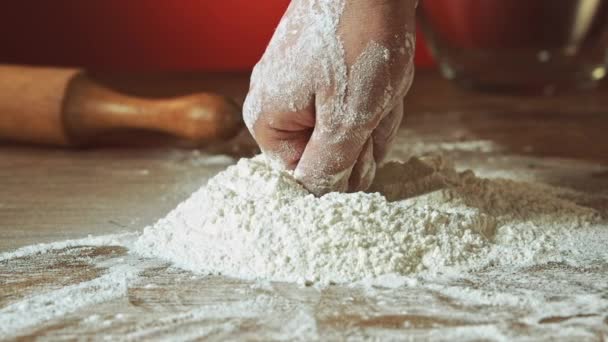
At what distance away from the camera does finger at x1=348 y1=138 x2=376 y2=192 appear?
0.88m

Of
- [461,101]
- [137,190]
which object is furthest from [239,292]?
[461,101]

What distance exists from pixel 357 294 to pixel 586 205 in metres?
0.41

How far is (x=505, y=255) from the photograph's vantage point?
0.81m

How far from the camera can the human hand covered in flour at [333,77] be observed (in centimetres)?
81

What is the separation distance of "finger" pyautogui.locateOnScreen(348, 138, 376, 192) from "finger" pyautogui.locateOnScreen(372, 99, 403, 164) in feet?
0.04

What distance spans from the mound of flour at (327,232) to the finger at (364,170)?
0.13ft

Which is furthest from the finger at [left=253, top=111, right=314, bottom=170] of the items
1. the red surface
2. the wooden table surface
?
the red surface

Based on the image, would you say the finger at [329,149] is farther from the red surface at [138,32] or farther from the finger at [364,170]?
the red surface at [138,32]

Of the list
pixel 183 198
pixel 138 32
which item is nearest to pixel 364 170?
pixel 183 198

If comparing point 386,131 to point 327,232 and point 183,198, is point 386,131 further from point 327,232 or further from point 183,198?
point 183,198

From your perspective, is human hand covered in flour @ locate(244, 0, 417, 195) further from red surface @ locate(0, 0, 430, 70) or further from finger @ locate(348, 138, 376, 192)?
red surface @ locate(0, 0, 430, 70)

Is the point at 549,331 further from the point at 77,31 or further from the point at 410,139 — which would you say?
the point at 77,31

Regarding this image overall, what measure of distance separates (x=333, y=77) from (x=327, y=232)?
0.15 m

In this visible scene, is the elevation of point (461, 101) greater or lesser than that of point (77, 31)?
lesser
